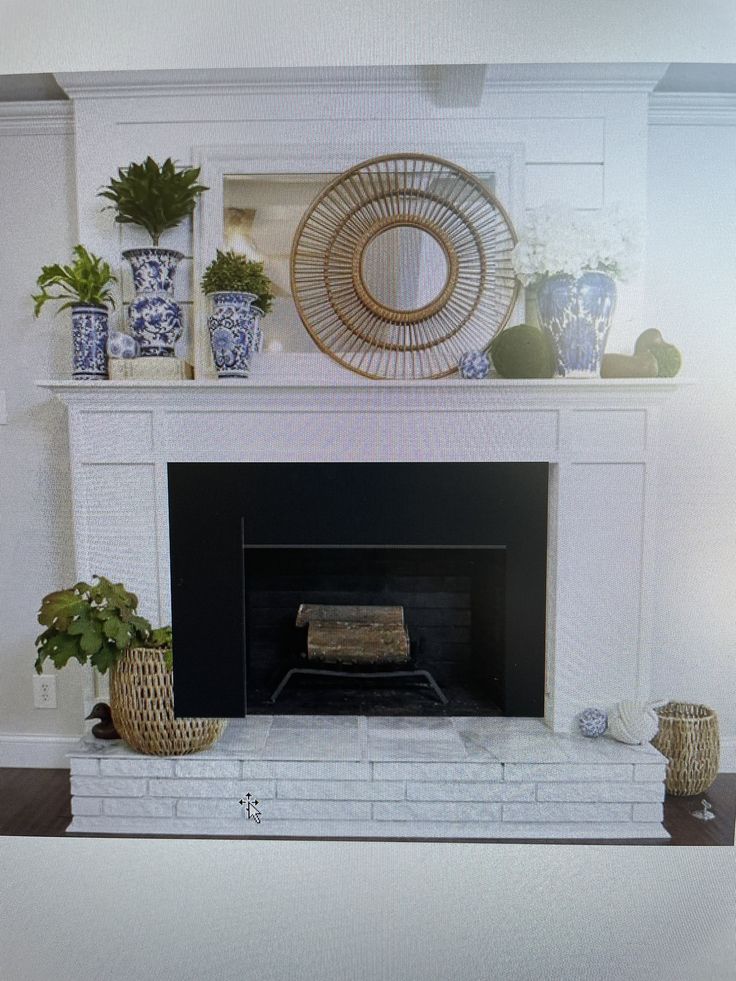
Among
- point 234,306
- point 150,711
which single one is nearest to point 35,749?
point 150,711

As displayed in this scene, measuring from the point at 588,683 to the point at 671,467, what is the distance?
0.33 metres

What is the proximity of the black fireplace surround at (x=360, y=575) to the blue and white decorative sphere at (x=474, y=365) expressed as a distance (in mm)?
128

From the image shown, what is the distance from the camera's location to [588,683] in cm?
77

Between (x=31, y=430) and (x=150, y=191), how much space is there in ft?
1.18

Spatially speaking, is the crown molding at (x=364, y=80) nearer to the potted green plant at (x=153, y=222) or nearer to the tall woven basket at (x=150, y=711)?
the potted green plant at (x=153, y=222)

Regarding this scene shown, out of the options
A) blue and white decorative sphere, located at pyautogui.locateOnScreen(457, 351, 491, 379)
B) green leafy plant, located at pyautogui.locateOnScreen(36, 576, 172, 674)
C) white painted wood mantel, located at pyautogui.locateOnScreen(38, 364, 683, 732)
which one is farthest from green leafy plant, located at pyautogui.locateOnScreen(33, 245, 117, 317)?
blue and white decorative sphere, located at pyautogui.locateOnScreen(457, 351, 491, 379)

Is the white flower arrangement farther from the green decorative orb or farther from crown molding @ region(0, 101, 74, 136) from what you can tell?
crown molding @ region(0, 101, 74, 136)

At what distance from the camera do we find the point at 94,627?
74cm

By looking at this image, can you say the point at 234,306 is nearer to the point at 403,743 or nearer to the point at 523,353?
the point at 523,353

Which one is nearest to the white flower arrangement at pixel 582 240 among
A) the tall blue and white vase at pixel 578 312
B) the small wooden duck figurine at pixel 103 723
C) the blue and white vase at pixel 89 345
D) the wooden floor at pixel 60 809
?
the tall blue and white vase at pixel 578 312

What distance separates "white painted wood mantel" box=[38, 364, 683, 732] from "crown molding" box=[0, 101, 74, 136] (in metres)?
0.33

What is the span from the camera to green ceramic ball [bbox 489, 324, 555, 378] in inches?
28.2

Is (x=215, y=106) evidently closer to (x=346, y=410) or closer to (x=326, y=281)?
(x=326, y=281)

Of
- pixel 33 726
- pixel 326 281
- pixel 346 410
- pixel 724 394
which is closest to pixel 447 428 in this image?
pixel 346 410
